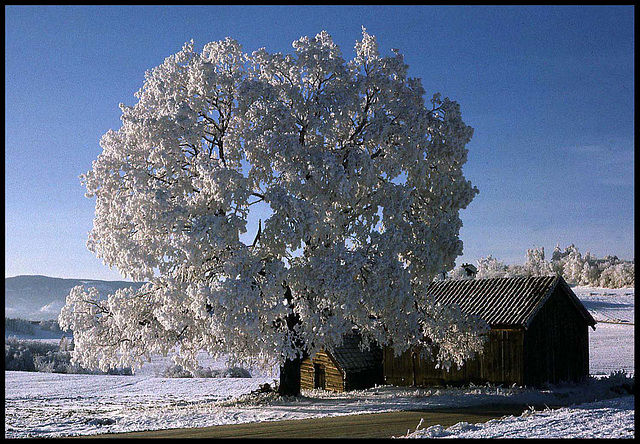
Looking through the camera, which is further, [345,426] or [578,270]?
[578,270]

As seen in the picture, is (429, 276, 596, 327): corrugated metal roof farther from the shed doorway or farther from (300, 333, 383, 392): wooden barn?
the shed doorway

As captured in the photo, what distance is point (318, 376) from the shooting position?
31172 mm

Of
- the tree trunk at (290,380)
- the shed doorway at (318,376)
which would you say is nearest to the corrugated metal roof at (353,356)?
the shed doorway at (318,376)

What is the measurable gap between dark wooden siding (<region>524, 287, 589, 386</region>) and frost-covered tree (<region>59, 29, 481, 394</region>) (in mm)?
6849

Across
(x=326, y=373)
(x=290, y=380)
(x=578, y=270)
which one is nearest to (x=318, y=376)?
(x=326, y=373)

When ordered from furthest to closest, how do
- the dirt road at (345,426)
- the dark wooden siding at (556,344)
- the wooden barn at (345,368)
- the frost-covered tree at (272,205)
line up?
1. the wooden barn at (345,368)
2. the dark wooden siding at (556,344)
3. the frost-covered tree at (272,205)
4. the dirt road at (345,426)

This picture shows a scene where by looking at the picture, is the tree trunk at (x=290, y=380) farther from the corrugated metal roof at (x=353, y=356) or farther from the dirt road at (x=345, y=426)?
the dirt road at (x=345, y=426)

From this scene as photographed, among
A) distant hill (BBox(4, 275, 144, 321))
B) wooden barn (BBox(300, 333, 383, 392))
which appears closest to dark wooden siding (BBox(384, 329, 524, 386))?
wooden barn (BBox(300, 333, 383, 392))

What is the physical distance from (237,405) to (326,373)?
896 cm

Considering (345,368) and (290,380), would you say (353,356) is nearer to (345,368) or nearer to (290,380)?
(345,368)

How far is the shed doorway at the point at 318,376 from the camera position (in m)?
30.9

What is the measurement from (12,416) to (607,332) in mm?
49709

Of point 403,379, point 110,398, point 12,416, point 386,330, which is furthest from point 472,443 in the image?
point 110,398

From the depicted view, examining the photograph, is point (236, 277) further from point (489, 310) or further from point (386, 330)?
point (489, 310)
